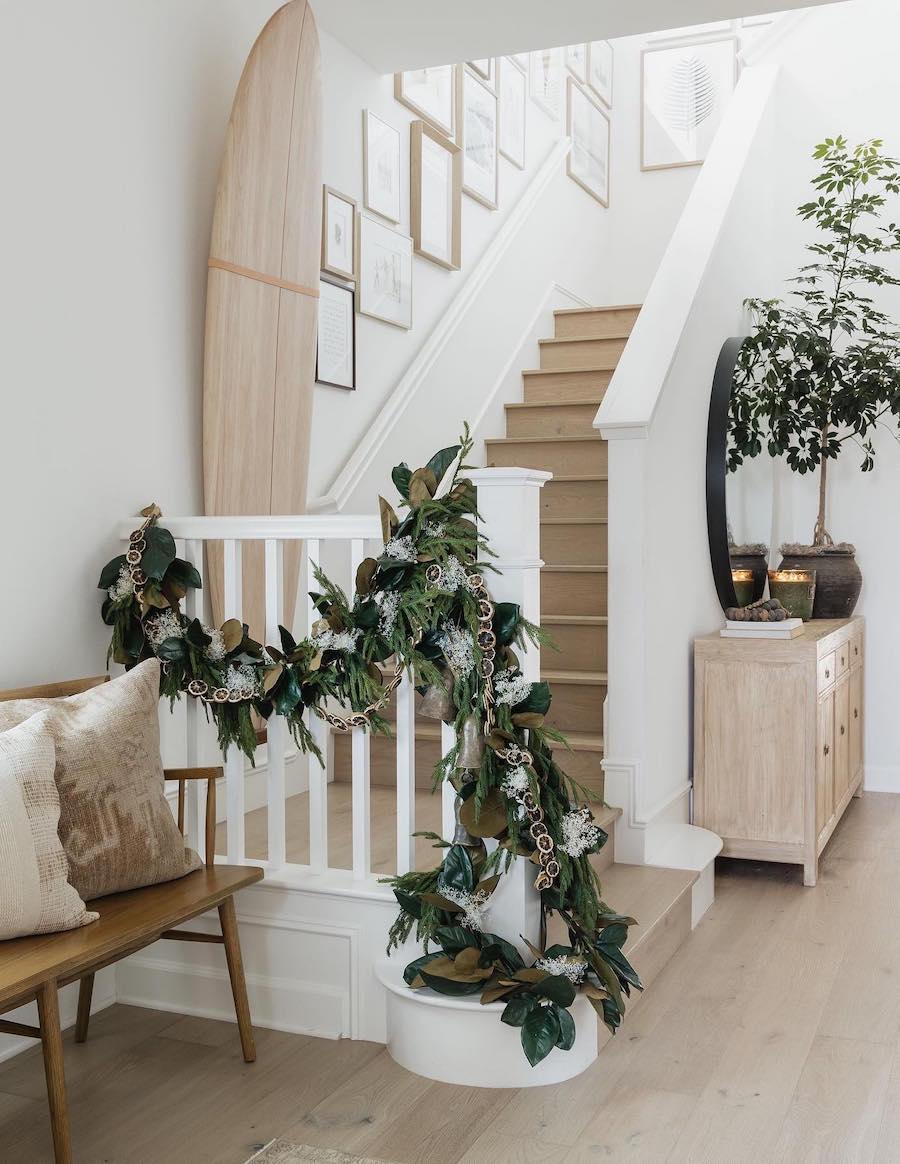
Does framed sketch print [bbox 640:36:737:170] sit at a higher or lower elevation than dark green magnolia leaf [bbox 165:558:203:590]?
higher

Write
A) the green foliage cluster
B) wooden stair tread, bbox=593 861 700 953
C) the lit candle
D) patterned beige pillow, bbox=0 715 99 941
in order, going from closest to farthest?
patterned beige pillow, bbox=0 715 99 941 → wooden stair tread, bbox=593 861 700 953 → the lit candle → the green foliage cluster

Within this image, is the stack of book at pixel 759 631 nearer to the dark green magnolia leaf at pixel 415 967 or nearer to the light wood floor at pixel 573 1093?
the light wood floor at pixel 573 1093

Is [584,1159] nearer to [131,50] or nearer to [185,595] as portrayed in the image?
[185,595]

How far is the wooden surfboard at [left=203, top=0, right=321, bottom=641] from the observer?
283 cm

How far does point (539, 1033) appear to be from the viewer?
2.14 meters

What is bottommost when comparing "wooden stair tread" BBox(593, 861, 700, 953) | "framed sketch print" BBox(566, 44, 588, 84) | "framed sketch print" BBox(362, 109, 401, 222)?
"wooden stair tread" BBox(593, 861, 700, 953)

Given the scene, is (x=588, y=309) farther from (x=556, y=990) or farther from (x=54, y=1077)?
(x=54, y=1077)

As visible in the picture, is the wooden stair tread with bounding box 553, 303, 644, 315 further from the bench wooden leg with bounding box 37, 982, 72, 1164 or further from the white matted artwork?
the bench wooden leg with bounding box 37, 982, 72, 1164

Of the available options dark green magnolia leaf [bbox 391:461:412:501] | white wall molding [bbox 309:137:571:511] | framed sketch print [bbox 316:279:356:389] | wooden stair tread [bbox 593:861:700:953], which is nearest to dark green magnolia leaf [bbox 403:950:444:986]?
wooden stair tread [bbox 593:861:700:953]

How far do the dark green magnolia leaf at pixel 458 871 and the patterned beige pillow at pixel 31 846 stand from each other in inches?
26.4

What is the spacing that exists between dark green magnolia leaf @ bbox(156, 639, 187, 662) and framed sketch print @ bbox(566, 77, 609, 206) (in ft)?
13.4

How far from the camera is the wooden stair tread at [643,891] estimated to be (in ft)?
9.00

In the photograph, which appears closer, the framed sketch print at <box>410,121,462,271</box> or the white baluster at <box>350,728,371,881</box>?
the white baluster at <box>350,728,371,881</box>

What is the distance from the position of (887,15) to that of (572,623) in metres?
3.17
